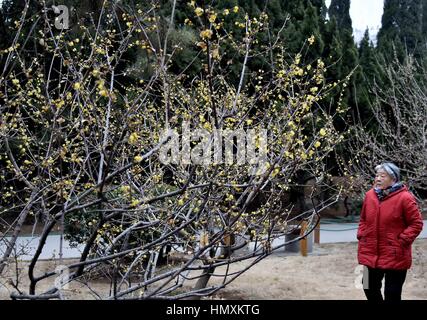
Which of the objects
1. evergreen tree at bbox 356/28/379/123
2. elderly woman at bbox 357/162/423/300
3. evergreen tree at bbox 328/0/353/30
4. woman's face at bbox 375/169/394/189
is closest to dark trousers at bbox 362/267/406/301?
elderly woman at bbox 357/162/423/300

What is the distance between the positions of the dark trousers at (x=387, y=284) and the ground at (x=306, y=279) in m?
2.23

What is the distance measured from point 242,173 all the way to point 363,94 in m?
12.1

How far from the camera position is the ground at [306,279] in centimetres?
725

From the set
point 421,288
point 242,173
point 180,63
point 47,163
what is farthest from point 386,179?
point 180,63

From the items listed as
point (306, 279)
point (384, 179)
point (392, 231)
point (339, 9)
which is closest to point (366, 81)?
point (306, 279)

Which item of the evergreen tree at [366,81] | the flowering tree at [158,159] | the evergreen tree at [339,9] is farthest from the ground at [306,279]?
the evergreen tree at [339,9]

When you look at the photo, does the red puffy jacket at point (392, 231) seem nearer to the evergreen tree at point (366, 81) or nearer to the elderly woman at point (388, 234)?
the elderly woman at point (388, 234)

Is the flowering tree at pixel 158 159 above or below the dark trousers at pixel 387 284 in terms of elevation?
above

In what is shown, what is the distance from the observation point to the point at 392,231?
4.75 meters

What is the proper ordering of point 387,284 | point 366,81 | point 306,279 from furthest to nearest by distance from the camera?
1. point 366,81
2. point 306,279
3. point 387,284

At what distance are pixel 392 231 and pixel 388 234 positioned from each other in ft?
0.13

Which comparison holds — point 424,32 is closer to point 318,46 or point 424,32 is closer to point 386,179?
point 318,46

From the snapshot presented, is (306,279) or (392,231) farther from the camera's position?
(306,279)

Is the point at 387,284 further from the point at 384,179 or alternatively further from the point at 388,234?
the point at 384,179
